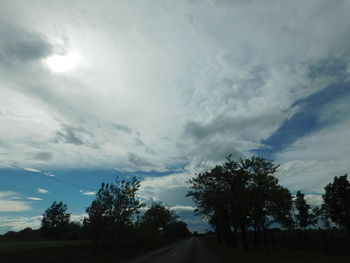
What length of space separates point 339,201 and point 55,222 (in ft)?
381

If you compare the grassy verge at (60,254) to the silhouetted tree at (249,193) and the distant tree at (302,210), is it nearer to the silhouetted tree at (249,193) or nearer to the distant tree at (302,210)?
the silhouetted tree at (249,193)

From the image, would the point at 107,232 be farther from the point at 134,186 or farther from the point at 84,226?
the point at 134,186

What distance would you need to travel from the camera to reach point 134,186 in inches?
1340

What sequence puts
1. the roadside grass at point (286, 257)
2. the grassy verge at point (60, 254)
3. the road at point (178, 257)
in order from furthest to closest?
the road at point (178, 257), the roadside grass at point (286, 257), the grassy verge at point (60, 254)

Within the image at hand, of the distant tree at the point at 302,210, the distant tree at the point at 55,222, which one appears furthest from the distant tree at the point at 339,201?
the distant tree at the point at 55,222

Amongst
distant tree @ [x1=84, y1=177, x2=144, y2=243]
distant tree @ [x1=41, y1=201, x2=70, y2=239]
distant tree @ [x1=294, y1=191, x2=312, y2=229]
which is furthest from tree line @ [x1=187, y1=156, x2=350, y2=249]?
distant tree @ [x1=41, y1=201, x2=70, y2=239]

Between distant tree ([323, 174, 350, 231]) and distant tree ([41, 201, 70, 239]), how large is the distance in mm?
108786

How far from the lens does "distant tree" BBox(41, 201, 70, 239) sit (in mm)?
108125

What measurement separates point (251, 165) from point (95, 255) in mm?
23574

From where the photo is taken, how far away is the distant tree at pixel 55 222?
355 feet

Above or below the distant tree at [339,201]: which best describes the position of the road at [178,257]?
below

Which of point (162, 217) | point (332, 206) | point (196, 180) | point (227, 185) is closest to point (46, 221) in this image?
point (162, 217)

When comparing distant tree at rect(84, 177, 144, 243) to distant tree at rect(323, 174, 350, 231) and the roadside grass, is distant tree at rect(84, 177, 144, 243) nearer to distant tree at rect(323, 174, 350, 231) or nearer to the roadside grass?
the roadside grass

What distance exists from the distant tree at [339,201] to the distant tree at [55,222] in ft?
357
